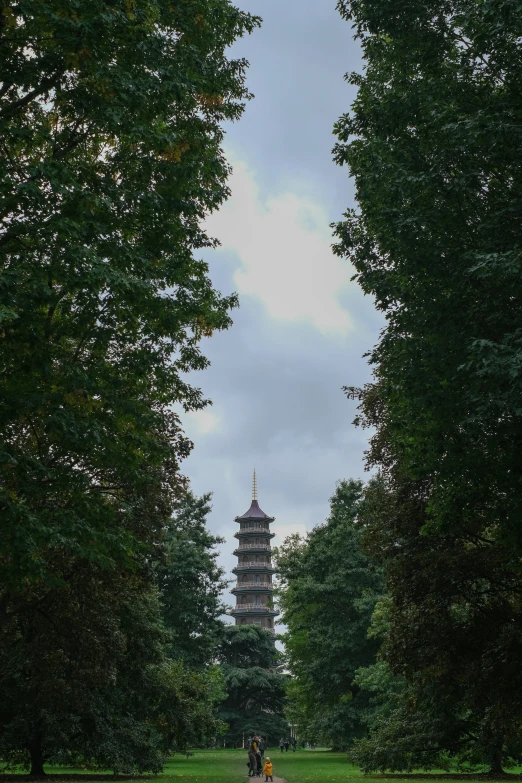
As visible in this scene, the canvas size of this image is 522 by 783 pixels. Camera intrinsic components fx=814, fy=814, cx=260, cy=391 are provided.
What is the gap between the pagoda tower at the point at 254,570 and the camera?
267ft

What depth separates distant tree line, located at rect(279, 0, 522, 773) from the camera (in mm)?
10242

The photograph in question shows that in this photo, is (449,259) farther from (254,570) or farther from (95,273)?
(254,570)

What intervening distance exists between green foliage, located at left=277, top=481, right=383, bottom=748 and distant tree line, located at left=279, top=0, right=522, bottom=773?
20.0 meters

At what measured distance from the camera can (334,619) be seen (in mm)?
37469

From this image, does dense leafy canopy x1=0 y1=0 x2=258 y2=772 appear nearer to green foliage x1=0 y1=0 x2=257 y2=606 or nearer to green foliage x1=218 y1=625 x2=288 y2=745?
green foliage x1=0 y1=0 x2=257 y2=606

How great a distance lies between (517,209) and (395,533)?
23.7 ft

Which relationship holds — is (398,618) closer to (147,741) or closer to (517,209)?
(517,209)

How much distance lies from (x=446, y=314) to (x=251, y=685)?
53.0 meters

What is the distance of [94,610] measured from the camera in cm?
1627

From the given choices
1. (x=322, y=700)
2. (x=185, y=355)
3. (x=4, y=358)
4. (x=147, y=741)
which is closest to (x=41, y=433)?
(x=185, y=355)

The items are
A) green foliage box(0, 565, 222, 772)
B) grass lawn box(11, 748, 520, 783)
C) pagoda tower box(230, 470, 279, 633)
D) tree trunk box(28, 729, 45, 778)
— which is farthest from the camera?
pagoda tower box(230, 470, 279, 633)

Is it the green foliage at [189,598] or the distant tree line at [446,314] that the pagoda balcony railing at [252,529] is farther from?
the distant tree line at [446,314]

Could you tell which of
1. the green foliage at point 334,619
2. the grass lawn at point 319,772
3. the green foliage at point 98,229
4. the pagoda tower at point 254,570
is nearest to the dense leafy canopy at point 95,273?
the green foliage at point 98,229

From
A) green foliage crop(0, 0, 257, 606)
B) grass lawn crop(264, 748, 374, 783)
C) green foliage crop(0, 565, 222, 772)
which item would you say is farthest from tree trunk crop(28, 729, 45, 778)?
green foliage crop(0, 0, 257, 606)
